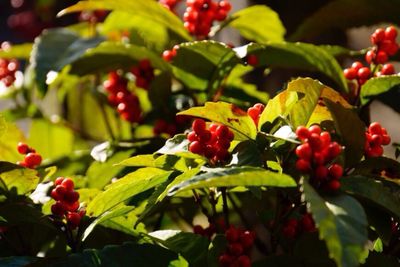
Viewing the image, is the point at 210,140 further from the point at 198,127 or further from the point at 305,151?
the point at 305,151

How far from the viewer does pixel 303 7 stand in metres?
2.12

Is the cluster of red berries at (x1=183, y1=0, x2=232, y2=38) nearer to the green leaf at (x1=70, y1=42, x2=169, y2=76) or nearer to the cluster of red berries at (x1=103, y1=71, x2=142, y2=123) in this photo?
the green leaf at (x1=70, y1=42, x2=169, y2=76)

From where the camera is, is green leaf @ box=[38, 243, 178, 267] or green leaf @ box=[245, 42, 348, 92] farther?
green leaf @ box=[245, 42, 348, 92]

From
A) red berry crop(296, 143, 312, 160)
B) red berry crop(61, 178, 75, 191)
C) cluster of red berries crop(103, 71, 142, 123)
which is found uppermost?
red berry crop(296, 143, 312, 160)

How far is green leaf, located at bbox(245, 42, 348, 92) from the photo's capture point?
1.27m

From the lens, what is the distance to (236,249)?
3.29 ft

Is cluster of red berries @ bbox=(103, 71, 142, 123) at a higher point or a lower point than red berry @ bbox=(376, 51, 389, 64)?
lower

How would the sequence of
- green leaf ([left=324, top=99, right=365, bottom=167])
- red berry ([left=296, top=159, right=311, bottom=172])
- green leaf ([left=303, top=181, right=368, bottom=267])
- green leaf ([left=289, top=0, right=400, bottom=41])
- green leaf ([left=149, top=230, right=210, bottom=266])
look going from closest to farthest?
green leaf ([left=303, top=181, right=368, bottom=267]), red berry ([left=296, top=159, right=311, bottom=172]), green leaf ([left=324, top=99, right=365, bottom=167]), green leaf ([left=149, top=230, right=210, bottom=266]), green leaf ([left=289, top=0, right=400, bottom=41])

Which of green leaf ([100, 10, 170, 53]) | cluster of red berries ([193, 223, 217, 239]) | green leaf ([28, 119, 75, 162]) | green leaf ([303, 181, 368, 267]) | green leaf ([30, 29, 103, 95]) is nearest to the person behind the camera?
green leaf ([303, 181, 368, 267])

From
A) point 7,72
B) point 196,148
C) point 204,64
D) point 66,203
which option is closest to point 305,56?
point 204,64

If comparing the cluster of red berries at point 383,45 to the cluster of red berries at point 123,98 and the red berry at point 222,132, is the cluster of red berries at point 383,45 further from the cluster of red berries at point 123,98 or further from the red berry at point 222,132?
the cluster of red berries at point 123,98

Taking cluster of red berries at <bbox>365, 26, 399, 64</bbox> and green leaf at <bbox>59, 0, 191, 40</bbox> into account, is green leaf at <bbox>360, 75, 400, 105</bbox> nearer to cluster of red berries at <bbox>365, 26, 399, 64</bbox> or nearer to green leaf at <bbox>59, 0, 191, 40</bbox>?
cluster of red berries at <bbox>365, 26, 399, 64</bbox>

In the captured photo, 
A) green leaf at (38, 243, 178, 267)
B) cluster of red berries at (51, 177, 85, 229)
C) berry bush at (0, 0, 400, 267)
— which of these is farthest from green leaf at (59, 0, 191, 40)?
green leaf at (38, 243, 178, 267)

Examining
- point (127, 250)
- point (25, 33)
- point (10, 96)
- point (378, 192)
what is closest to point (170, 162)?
point (127, 250)
